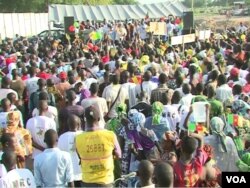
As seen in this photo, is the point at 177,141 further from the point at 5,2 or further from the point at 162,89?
the point at 5,2

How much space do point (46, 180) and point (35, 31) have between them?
3558 cm

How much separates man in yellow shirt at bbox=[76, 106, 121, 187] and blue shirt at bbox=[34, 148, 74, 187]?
22 cm

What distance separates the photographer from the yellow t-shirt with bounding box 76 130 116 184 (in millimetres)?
5527

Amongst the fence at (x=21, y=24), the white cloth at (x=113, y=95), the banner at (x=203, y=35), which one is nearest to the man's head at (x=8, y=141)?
the white cloth at (x=113, y=95)

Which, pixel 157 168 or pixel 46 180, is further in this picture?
pixel 46 180

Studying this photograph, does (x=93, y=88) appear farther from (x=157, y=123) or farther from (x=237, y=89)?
(x=237, y=89)

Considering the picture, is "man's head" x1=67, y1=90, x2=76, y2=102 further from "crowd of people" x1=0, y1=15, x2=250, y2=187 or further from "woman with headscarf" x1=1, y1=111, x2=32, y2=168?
"woman with headscarf" x1=1, y1=111, x2=32, y2=168

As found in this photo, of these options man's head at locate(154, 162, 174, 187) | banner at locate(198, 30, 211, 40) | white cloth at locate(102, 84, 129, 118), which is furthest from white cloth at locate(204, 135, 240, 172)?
banner at locate(198, 30, 211, 40)

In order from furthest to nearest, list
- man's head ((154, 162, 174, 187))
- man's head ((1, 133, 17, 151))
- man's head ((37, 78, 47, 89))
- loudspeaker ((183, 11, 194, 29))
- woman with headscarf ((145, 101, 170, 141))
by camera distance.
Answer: loudspeaker ((183, 11, 194, 29)), man's head ((37, 78, 47, 89)), woman with headscarf ((145, 101, 170, 141)), man's head ((1, 133, 17, 151)), man's head ((154, 162, 174, 187))

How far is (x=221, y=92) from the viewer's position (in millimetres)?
8625

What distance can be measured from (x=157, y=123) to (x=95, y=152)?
1.53m

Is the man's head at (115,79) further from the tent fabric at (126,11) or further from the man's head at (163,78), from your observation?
the tent fabric at (126,11)

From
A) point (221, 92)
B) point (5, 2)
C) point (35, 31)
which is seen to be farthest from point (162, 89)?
point (5, 2)

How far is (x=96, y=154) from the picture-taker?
5.54 metres
